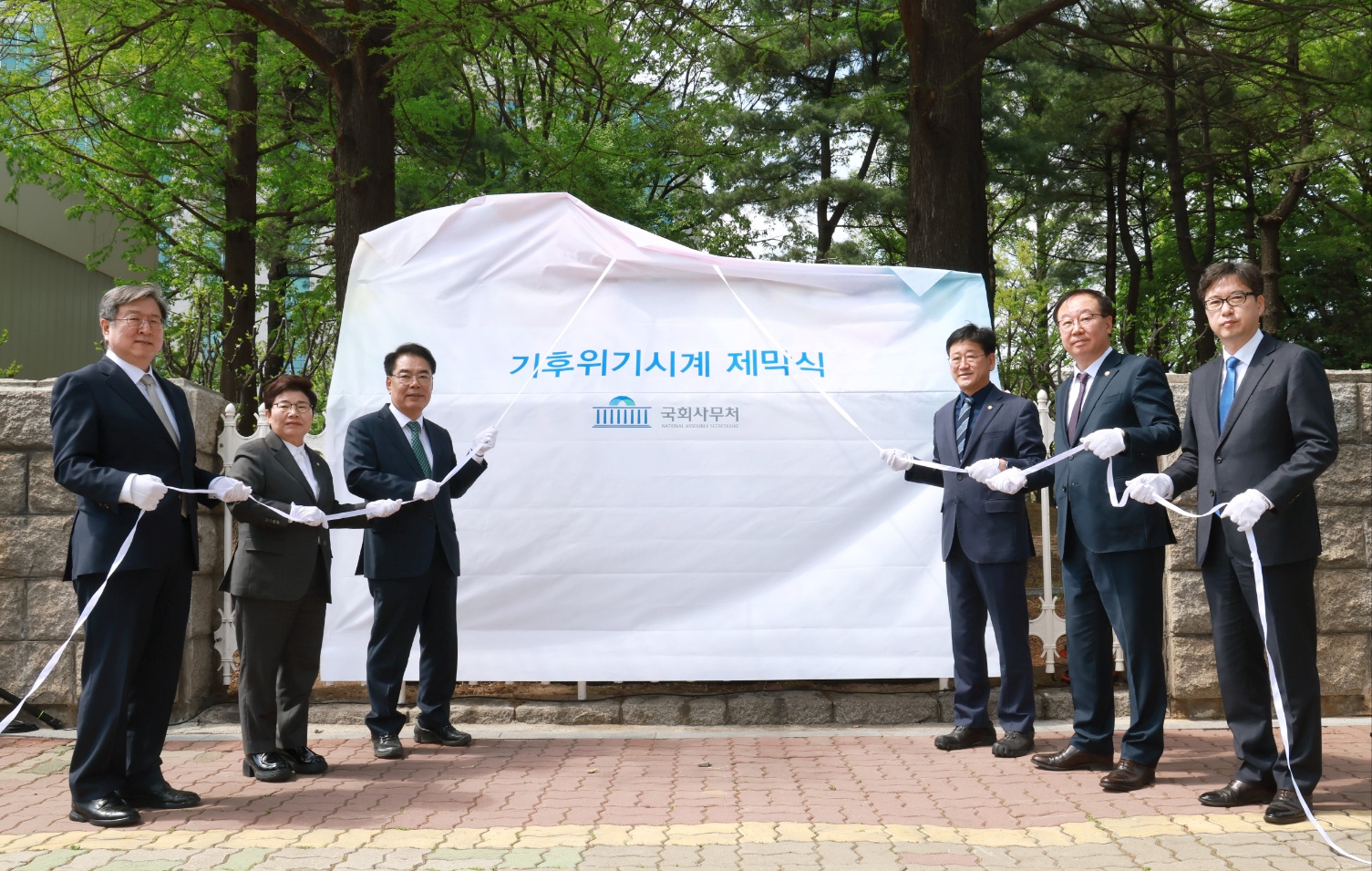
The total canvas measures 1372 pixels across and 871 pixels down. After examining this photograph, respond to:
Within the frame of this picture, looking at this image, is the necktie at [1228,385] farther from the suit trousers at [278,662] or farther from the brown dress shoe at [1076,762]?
the suit trousers at [278,662]

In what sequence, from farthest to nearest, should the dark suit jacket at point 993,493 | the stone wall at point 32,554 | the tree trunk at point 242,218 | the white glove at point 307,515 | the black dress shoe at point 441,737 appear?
the tree trunk at point 242,218
the stone wall at point 32,554
the black dress shoe at point 441,737
the dark suit jacket at point 993,493
the white glove at point 307,515

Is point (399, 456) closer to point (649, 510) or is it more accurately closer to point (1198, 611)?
point (649, 510)

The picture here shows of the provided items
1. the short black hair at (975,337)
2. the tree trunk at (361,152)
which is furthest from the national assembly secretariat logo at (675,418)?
the tree trunk at (361,152)

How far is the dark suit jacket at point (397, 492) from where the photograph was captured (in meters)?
4.76

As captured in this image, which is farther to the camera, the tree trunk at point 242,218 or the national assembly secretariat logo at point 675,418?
the tree trunk at point 242,218

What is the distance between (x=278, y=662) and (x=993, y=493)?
2.95m

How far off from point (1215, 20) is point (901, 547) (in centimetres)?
430

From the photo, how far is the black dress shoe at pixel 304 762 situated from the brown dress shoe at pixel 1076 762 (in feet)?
9.27

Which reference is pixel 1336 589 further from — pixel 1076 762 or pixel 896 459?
pixel 896 459

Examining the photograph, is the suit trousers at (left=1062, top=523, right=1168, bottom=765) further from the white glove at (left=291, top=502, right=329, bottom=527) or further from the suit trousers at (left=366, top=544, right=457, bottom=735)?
the white glove at (left=291, top=502, right=329, bottom=527)

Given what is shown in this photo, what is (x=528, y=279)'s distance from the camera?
5.59 m

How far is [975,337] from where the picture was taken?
16.2 feet

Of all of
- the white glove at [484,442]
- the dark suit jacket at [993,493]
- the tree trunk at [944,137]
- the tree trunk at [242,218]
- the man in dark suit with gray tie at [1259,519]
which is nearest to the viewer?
the man in dark suit with gray tie at [1259,519]

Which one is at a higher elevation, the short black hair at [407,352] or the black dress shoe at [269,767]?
the short black hair at [407,352]
